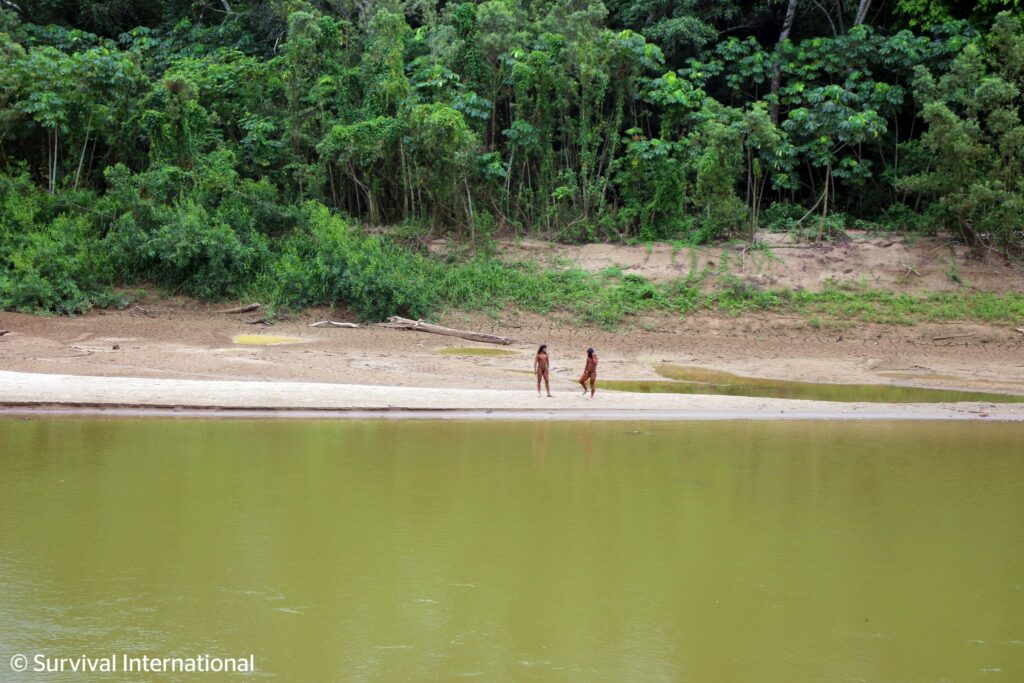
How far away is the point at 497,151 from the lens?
2684cm

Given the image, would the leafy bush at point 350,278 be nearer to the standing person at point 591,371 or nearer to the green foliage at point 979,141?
the standing person at point 591,371

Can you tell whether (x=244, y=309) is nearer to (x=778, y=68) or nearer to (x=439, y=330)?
(x=439, y=330)

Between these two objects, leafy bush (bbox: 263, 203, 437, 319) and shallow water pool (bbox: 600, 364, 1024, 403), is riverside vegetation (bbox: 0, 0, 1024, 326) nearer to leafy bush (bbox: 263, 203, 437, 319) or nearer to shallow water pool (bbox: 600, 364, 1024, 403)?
leafy bush (bbox: 263, 203, 437, 319)

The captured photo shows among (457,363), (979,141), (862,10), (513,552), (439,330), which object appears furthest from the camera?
(862,10)

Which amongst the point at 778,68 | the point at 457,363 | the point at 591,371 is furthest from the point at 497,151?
the point at 591,371

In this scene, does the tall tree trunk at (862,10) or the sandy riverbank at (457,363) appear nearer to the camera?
the sandy riverbank at (457,363)

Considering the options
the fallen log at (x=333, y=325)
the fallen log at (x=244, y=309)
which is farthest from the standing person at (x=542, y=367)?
the fallen log at (x=244, y=309)

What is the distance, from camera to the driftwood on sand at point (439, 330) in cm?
2131

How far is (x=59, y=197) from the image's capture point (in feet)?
81.4

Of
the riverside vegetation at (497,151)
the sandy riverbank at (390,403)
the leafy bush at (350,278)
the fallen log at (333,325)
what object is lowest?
the sandy riverbank at (390,403)

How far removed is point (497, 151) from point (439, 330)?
7478 mm

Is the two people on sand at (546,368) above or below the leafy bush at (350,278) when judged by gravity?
below

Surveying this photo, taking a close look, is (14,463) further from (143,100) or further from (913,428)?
(143,100)

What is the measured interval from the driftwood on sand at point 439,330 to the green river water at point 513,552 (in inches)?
264
